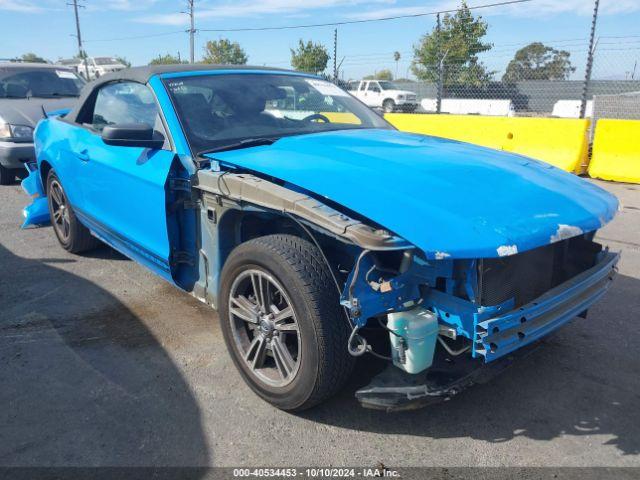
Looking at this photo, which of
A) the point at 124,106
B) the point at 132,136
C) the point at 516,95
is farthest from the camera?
the point at 516,95

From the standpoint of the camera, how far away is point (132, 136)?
3133mm

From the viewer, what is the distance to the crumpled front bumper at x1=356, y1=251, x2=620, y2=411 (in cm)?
218

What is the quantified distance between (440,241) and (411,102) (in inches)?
1036

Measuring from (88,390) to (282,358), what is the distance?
111 centimetres

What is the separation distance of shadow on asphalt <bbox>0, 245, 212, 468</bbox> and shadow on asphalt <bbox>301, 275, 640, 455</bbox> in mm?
701

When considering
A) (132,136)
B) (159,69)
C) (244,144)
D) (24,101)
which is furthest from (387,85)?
(132,136)

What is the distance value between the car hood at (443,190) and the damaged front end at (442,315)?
0.52 feet

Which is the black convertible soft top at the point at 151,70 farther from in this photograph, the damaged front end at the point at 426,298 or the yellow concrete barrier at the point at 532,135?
the yellow concrete barrier at the point at 532,135

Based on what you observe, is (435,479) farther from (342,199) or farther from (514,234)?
(342,199)

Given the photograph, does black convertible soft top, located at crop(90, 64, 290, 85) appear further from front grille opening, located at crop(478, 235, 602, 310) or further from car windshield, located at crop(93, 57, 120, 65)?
car windshield, located at crop(93, 57, 120, 65)

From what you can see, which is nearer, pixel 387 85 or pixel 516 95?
pixel 516 95

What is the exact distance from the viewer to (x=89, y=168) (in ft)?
13.2

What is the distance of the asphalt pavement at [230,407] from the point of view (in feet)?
7.80

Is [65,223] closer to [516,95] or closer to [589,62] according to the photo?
[589,62]
